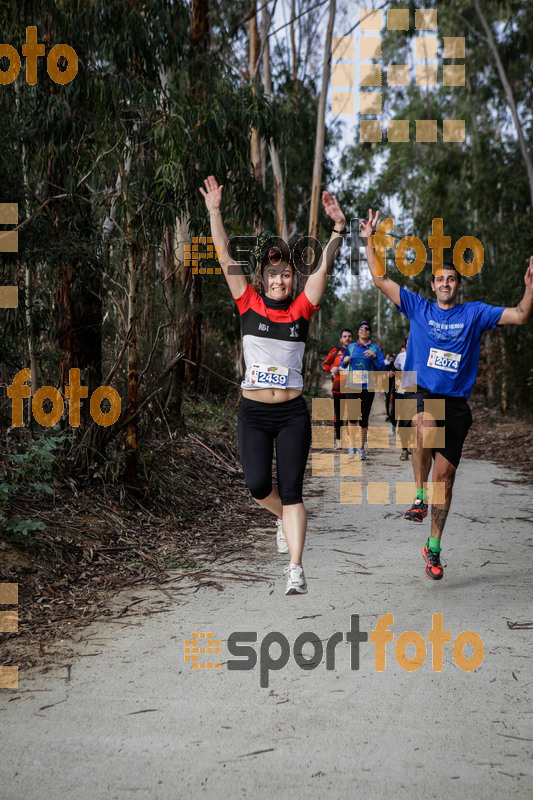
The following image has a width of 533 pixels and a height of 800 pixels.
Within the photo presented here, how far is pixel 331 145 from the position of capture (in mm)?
25766

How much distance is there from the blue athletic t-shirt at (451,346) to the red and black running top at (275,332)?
3.73 ft

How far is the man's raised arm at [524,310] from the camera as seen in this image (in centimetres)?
518

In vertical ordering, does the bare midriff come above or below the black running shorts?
above

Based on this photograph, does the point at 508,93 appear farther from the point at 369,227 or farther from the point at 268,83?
the point at 369,227

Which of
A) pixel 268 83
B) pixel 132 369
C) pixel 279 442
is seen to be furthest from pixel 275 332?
pixel 268 83

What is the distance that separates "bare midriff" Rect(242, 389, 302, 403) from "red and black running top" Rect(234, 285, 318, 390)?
0.15 ft

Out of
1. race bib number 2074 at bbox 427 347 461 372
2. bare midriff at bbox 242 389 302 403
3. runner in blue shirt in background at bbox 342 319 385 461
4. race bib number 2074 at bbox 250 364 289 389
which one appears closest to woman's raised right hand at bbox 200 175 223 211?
race bib number 2074 at bbox 250 364 289 389

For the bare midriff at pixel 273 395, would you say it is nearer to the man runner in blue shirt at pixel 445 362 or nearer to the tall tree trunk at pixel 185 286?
the man runner in blue shirt at pixel 445 362

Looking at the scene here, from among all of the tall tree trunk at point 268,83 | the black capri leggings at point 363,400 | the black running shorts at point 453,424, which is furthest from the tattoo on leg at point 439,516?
the tall tree trunk at point 268,83

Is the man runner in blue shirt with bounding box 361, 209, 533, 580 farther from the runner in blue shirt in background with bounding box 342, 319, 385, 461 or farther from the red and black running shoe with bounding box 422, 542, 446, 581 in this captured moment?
the runner in blue shirt in background with bounding box 342, 319, 385, 461

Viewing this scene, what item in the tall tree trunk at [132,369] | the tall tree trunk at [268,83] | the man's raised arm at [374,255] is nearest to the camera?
the man's raised arm at [374,255]

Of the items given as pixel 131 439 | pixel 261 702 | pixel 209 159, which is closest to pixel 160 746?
pixel 261 702

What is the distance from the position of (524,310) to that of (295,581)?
7.77ft

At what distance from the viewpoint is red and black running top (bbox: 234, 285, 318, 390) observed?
16.1 feet
